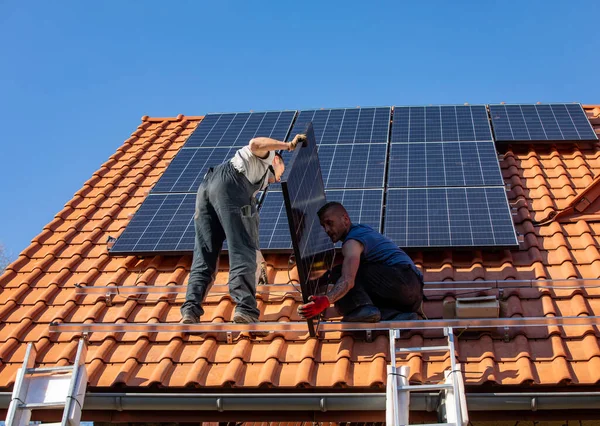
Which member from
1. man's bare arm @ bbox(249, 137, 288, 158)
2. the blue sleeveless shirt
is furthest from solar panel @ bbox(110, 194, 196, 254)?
the blue sleeveless shirt

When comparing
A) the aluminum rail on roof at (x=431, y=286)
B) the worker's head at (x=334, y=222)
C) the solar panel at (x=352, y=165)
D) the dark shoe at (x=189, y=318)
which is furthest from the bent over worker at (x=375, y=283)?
the solar panel at (x=352, y=165)

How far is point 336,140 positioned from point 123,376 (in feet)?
15.8

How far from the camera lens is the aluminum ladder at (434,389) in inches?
236

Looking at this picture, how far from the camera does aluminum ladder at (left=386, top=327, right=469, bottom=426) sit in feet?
19.6

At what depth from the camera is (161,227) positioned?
9492 mm

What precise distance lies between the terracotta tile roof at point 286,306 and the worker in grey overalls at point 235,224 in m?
0.34

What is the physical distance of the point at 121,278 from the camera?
9.04m

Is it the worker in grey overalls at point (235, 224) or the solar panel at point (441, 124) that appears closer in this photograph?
the worker in grey overalls at point (235, 224)

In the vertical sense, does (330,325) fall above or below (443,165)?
below

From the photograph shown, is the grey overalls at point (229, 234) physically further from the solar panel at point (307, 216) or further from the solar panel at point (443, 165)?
the solar panel at point (443, 165)

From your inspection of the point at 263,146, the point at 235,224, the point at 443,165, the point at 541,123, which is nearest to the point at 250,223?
the point at 235,224

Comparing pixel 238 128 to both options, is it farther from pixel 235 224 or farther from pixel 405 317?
pixel 405 317

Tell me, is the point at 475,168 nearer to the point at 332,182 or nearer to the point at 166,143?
the point at 332,182

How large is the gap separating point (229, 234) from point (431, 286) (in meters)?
1.96
